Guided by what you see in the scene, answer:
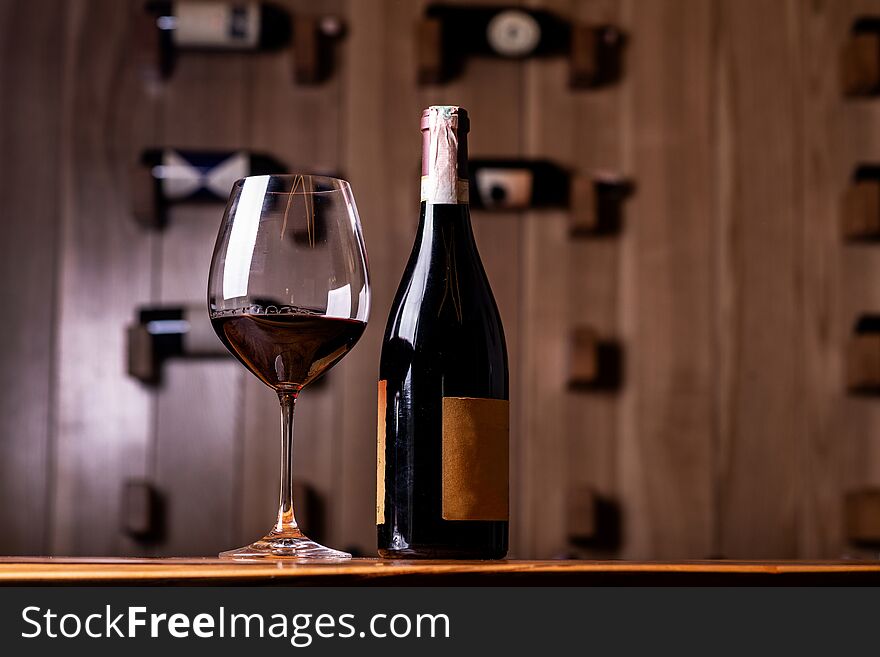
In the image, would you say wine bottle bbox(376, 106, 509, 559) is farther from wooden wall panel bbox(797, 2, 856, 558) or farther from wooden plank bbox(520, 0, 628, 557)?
wooden wall panel bbox(797, 2, 856, 558)

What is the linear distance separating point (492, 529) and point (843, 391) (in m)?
1.36

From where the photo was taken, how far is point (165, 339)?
5.78 feet

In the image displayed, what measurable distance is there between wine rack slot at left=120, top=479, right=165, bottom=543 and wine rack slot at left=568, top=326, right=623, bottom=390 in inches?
26.6

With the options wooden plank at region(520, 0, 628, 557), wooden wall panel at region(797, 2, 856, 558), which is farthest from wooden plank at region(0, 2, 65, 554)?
wooden wall panel at region(797, 2, 856, 558)

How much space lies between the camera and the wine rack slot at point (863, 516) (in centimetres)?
177

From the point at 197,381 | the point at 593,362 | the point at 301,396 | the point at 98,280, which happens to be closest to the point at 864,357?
the point at 593,362

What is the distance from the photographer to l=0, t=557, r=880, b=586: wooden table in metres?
0.43

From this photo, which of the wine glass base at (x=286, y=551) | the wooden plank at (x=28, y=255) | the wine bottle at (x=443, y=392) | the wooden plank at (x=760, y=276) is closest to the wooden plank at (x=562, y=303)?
the wooden plank at (x=760, y=276)

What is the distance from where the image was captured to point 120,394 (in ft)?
5.81

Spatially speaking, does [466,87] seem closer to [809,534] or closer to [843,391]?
[843,391]

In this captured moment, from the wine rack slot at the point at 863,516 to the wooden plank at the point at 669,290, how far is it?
8.8 inches

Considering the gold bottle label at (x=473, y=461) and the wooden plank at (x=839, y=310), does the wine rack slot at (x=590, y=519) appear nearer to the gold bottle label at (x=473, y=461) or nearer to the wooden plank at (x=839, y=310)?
the wooden plank at (x=839, y=310)

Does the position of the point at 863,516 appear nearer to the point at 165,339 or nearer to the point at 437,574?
the point at 165,339
